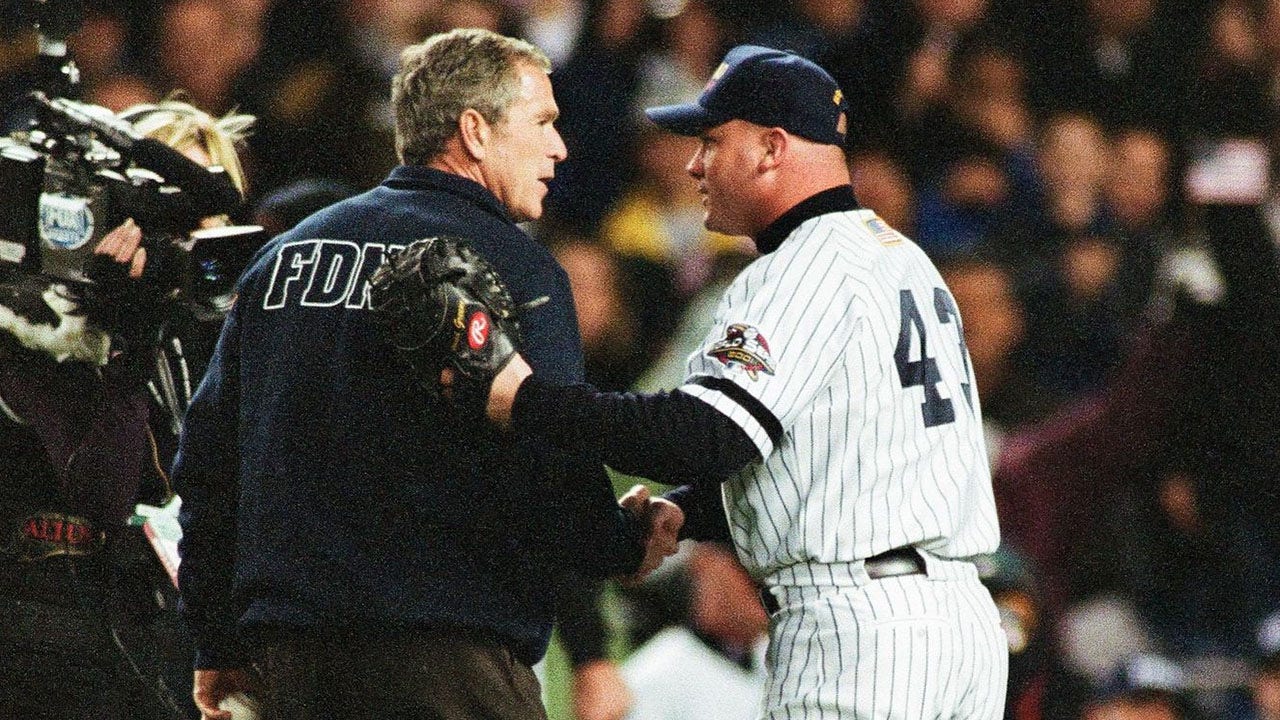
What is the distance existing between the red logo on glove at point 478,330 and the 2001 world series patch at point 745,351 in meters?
0.40

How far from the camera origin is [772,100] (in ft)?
11.3

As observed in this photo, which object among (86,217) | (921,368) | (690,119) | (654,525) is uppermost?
(690,119)

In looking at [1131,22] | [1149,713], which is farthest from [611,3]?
[1149,713]

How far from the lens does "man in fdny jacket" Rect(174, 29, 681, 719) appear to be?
10.1 ft

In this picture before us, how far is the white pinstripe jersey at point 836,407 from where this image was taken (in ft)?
10.4

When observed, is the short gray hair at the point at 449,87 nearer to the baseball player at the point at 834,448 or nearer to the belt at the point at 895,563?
the baseball player at the point at 834,448

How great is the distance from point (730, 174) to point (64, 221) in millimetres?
1261

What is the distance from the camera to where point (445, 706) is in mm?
3068

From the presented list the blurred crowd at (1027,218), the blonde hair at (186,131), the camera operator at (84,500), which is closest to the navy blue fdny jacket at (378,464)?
the camera operator at (84,500)

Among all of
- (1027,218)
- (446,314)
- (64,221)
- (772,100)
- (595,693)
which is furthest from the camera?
(1027,218)

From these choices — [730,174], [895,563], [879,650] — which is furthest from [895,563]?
[730,174]

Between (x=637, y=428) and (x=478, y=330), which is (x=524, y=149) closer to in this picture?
(x=478, y=330)

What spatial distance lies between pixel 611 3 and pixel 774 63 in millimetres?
3081

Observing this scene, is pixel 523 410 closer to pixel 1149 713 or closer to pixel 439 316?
pixel 439 316
